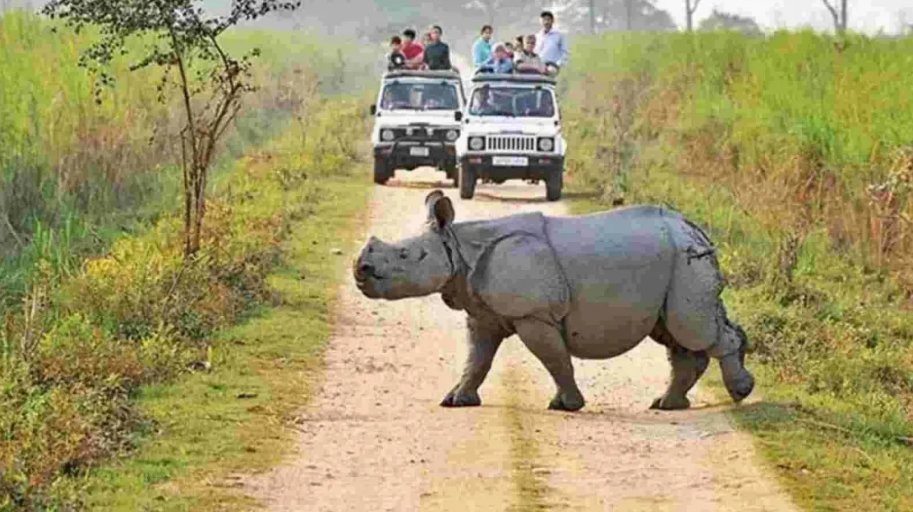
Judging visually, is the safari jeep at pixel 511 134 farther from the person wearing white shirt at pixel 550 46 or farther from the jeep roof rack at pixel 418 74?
the person wearing white shirt at pixel 550 46

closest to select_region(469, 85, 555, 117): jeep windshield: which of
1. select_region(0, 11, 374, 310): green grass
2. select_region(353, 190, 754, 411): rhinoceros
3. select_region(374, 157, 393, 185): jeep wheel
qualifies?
select_region(374, 157, 393, 185): jeep wheel

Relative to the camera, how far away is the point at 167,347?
Result: 41.2ft

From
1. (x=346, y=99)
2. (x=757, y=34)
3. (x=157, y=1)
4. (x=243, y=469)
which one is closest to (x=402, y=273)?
(x=243, y=469)

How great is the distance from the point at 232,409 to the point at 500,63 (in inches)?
570

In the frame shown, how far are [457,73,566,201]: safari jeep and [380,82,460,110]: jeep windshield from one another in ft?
6.32

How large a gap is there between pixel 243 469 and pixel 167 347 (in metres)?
2.89

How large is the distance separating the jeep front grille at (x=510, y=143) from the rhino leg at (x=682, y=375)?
12.2 m

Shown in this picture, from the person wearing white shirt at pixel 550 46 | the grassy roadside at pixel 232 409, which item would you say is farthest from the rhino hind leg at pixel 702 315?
the person wearing white shirt at pixel 550 46

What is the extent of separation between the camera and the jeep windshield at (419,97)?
2619 centimetres

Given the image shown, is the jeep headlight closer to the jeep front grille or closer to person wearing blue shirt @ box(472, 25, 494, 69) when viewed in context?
the jeep front grille

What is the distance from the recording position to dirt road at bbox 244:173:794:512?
9172 millimetres

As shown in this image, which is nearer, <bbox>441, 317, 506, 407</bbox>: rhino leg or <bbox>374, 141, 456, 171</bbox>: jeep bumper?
<bbox>441, 317, 506, 407</bbox>: rhino leg

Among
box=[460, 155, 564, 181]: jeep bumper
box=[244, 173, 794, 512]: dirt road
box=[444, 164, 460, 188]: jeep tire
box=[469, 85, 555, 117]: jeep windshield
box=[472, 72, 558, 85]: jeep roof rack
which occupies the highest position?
box=[472, 72, 558, 85]: jeep roof rack

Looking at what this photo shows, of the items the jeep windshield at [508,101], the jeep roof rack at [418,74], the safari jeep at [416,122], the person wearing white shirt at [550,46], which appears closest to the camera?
the jeep windshield at [508,101]
